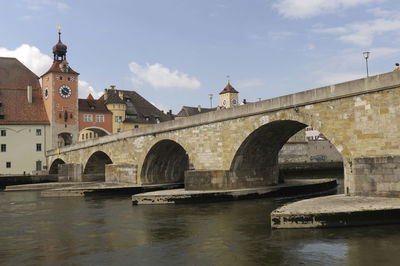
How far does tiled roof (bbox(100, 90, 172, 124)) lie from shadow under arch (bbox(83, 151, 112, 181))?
24.0 meters

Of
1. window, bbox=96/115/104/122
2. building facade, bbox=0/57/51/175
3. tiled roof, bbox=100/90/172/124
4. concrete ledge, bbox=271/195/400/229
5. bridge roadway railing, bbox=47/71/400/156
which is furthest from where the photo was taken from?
tiled roof, bbox=100/90/172/124

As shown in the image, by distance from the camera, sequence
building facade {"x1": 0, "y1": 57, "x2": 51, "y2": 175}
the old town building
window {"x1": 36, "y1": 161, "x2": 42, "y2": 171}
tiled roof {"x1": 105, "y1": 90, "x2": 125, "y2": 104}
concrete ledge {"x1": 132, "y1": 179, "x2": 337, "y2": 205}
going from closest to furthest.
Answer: concrete ledge {"x1": 132, "y1": 179, "x2": 337, "y2": 205} → building facade {"x1": 0, "y1": 57, "x2": 51, "y2": 175} → window {"x1": 36, "y1": 161, "x2": 42, "y2": 171} → the old town building → tiled roof {"x1": 105, "y1": 90, "x2": 125, "y2": 104}

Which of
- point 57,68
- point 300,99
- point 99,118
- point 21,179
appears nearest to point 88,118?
point 99,118

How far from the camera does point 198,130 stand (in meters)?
25.7

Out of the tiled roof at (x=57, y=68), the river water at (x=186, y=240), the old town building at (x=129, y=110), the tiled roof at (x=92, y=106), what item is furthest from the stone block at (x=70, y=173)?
the river water at (x=186, y=240)

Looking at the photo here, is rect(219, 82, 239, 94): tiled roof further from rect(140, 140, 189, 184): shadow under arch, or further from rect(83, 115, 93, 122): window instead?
rect(140, 140, 189, 184): shadow under arch

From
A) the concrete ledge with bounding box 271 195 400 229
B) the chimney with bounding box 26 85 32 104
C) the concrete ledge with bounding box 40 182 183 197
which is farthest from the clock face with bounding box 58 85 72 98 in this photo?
the concrete ledge with bounding box 271 195 400 229

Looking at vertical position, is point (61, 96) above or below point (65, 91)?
below

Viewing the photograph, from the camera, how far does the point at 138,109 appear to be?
70.8 m

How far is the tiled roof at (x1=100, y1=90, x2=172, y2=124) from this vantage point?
227 ft

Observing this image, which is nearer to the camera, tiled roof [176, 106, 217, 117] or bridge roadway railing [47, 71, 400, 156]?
bridge roadway railing [47, 71, 400, 156]

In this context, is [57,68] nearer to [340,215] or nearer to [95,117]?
[95,117]

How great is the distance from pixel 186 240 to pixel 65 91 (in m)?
50.7

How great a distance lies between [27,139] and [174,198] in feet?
137
